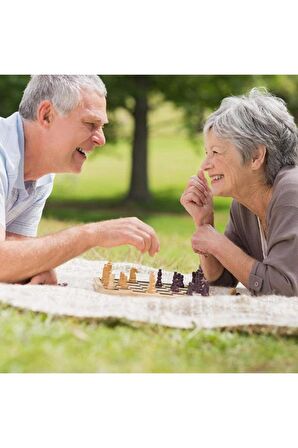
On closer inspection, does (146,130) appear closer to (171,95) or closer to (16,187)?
(171,95)

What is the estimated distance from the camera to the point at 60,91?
3.35m

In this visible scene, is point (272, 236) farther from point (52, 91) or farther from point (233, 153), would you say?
point (52, 91)

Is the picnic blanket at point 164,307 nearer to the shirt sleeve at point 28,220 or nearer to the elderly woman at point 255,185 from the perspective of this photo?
the elderly woman at point 255,185

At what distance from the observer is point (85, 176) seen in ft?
44.8

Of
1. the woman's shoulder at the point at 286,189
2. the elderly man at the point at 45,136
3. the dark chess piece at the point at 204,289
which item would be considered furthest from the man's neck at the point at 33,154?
the woman's shoulder at the point at 286,189

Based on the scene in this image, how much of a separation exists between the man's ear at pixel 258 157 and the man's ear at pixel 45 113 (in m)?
0.93

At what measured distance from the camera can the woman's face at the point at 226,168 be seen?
11.2ft

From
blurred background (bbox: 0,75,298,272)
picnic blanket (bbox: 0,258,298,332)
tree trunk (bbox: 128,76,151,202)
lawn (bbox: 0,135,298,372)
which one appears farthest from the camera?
tree trunk (bbox: 128,76,151,202)

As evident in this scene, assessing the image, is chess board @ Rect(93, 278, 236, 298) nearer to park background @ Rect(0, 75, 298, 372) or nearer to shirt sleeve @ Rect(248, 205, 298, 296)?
shirt sleeve @ Rect(248, 205, 298, 296)

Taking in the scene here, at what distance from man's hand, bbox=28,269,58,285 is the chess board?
217 millimetres

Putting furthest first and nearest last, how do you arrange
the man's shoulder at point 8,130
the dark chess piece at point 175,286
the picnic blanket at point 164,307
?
the dark chess piece at point 175,286, the man's shoulder at point 8,130, the picnic blanket at point 164,307

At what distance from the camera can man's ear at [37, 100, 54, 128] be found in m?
3.34

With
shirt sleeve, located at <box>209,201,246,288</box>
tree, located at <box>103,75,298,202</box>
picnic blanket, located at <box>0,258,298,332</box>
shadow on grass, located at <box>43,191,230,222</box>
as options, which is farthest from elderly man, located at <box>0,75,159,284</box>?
tree, located at <box>103,75,298,202</box>

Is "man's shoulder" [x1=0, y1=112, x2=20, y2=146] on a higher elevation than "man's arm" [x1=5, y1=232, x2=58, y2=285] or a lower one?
higher
